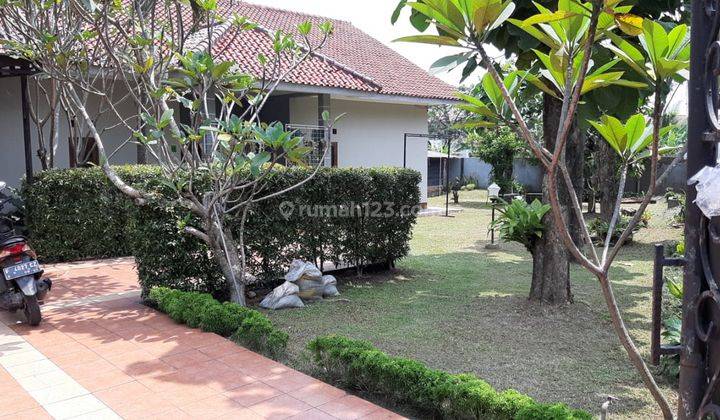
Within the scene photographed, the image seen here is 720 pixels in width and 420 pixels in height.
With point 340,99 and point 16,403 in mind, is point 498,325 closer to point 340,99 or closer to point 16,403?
point 16,403

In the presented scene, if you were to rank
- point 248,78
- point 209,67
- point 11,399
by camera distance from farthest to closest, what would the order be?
point 248,78 → point 209,67 → point 11,399

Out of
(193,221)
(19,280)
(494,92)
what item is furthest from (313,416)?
(19,280)

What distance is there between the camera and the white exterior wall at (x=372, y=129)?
16.4 m

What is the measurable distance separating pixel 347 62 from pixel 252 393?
49.9 feet

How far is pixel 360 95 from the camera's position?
1548 centimetres

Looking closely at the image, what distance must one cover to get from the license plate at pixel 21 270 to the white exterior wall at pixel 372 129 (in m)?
10.9

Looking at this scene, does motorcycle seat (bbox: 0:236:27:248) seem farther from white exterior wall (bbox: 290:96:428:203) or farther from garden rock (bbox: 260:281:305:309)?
white exterior wall (bbox: 290:96:428:203)

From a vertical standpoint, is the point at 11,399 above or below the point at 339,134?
below

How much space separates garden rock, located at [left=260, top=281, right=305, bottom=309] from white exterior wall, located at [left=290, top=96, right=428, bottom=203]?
963 cm

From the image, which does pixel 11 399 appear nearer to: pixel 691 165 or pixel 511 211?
pixel 691 165

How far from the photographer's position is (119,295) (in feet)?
23.4

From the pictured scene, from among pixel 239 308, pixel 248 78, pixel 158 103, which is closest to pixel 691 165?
pixel 239 308

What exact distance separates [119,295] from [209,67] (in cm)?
331

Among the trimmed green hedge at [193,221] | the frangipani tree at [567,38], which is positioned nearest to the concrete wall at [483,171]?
the trimmed green hedge at [193,221]
